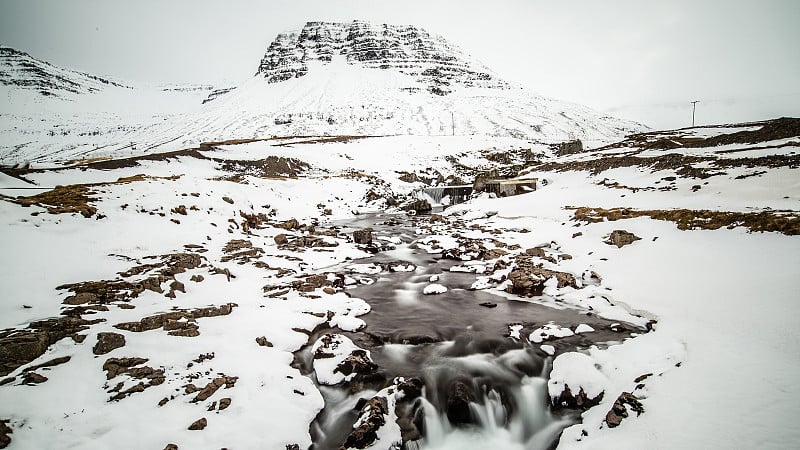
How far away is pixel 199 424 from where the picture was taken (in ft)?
16.9

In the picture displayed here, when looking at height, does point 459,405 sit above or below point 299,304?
below

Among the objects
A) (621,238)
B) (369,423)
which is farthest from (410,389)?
(621,238)

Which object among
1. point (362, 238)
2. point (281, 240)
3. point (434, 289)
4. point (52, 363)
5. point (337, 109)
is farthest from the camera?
point (337, 109)

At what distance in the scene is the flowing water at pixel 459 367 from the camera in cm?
600

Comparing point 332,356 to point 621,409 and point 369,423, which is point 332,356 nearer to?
point 369,423

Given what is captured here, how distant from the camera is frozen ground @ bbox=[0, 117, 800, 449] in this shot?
4988 mm

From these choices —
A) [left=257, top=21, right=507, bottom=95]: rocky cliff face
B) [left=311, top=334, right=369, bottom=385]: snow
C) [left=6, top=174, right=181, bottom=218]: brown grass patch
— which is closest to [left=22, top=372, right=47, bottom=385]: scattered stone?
[left=311, top=334, right=369, bottom=385]: snow

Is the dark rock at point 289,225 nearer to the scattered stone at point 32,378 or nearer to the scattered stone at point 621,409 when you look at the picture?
the scattered stone at point 32,378

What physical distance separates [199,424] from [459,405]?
14.4 ft

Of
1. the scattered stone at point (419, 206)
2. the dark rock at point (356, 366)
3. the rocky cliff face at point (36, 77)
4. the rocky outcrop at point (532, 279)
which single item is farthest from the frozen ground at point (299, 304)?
the rocky cliff face at point (36, 77)

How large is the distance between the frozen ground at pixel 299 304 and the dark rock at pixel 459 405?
3.66 feet

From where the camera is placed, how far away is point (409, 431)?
5.81 meters

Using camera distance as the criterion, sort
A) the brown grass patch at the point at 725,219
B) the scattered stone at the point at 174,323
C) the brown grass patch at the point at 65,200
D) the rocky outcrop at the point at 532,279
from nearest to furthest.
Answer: the scattered stone at the point at 174,323 → the brown grass patch at the point at 725,219 → the rocky outcrop at the point at 532,279 → the brown grass patch at the point at 65,200

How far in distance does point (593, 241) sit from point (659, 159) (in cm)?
1569
